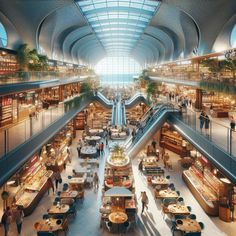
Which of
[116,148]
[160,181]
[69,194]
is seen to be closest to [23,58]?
[116,148]

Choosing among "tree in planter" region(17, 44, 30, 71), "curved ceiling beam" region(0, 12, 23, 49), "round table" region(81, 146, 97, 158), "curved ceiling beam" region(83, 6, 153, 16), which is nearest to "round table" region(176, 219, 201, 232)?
"round table" region(81, 146, 97, 158)

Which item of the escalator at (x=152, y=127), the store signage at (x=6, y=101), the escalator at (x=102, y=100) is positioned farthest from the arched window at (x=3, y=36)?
the escalator at (x=102, y=100)

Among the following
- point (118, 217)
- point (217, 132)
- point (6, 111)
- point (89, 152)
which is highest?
point (6, 111)

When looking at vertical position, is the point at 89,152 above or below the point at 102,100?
below

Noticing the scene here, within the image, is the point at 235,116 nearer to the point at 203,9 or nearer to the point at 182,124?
the point at 182,124

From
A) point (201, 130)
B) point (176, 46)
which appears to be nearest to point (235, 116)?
point (201, 130)

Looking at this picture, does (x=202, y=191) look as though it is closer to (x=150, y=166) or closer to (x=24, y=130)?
(x=150, y=166)

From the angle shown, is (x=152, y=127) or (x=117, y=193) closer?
(x=117, y=193)
